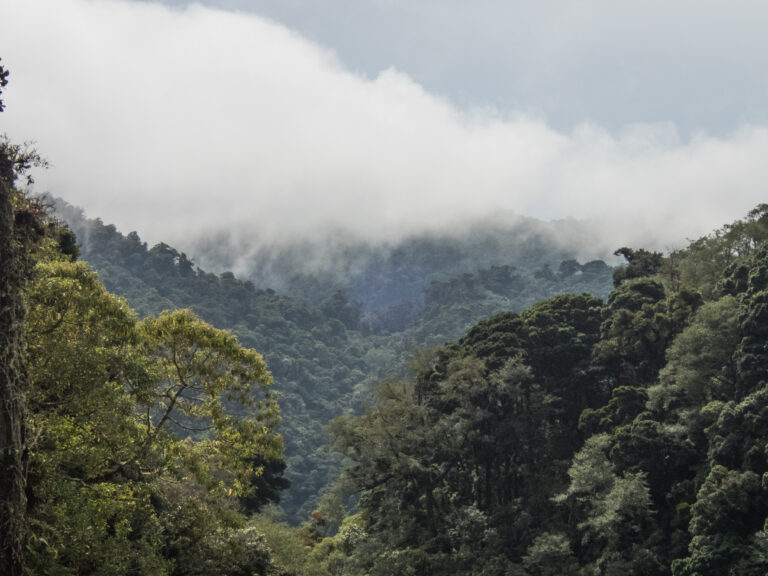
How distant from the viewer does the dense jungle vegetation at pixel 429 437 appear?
1462cm

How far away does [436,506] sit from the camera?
4703 centimetres

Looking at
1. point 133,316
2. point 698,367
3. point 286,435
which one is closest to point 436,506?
point 698,367

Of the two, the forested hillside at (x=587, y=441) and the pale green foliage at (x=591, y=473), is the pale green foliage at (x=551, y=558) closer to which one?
the forested hillside at (x=587, y=441)

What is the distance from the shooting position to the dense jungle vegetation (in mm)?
14625

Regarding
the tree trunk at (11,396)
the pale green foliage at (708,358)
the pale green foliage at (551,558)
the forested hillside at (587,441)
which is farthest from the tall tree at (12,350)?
the pale green foliage at (708,358)

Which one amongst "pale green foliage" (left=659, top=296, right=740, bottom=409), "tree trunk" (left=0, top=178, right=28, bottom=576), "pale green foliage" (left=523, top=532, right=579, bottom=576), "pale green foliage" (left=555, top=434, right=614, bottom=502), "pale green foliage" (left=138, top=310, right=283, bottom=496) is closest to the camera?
"tree trunk" (left=0, top=178, right=28, bottom=576)

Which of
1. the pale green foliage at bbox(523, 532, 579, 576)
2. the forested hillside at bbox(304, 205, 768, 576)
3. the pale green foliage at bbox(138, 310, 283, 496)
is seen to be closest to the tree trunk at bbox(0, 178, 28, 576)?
the pale green foliage at bbox(138, 310, 283, 496)

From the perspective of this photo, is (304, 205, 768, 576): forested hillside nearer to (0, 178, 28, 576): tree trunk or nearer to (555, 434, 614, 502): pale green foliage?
(555, 434, 614, 502): pale green foliage

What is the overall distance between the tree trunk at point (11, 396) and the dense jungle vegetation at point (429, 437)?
4 cm

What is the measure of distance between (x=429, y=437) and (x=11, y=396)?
119 ft

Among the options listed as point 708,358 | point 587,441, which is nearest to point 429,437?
point 587,441

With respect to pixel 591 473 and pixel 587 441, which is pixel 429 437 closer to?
pixel 587 441

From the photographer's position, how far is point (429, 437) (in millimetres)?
46719

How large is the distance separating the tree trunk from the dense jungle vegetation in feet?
0.13
